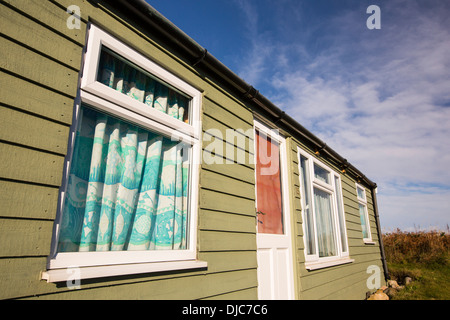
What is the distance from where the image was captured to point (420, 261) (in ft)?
29.8

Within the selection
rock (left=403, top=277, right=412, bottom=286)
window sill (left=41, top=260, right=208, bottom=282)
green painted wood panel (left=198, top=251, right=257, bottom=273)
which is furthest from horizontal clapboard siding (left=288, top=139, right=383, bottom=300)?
window sill (left=41, top=260, right=208, bottom=282)

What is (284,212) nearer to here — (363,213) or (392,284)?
(363,213)

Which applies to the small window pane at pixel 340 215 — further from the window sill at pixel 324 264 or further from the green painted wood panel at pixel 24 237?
the green painted wood panel at pixel 24 237

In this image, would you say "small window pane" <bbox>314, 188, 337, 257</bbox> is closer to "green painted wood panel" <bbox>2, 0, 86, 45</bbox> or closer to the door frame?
the door frame

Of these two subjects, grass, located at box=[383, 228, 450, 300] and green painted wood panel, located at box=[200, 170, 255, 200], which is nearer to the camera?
green painted wood panel, located at box=[200, 170, 255, 200]

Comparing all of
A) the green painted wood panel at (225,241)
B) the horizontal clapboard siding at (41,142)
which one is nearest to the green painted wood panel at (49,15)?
the horizontal clapboard siding at (41,142)

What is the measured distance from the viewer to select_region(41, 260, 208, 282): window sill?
122 centimetres

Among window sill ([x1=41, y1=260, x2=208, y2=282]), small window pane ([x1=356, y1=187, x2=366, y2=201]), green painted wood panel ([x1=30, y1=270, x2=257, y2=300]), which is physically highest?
small window pane ([x1=356, y1=187, x2=366, y2=201])

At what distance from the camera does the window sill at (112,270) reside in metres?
1.22

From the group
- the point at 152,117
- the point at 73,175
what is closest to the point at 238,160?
the point at 152,117

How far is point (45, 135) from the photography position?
1309 mm

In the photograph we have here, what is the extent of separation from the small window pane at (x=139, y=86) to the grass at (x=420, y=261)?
7.14m

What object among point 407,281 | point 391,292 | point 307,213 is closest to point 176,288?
point 307,213

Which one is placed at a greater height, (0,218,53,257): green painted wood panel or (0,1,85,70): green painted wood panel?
(0,1,85,70): green painted wood panel
